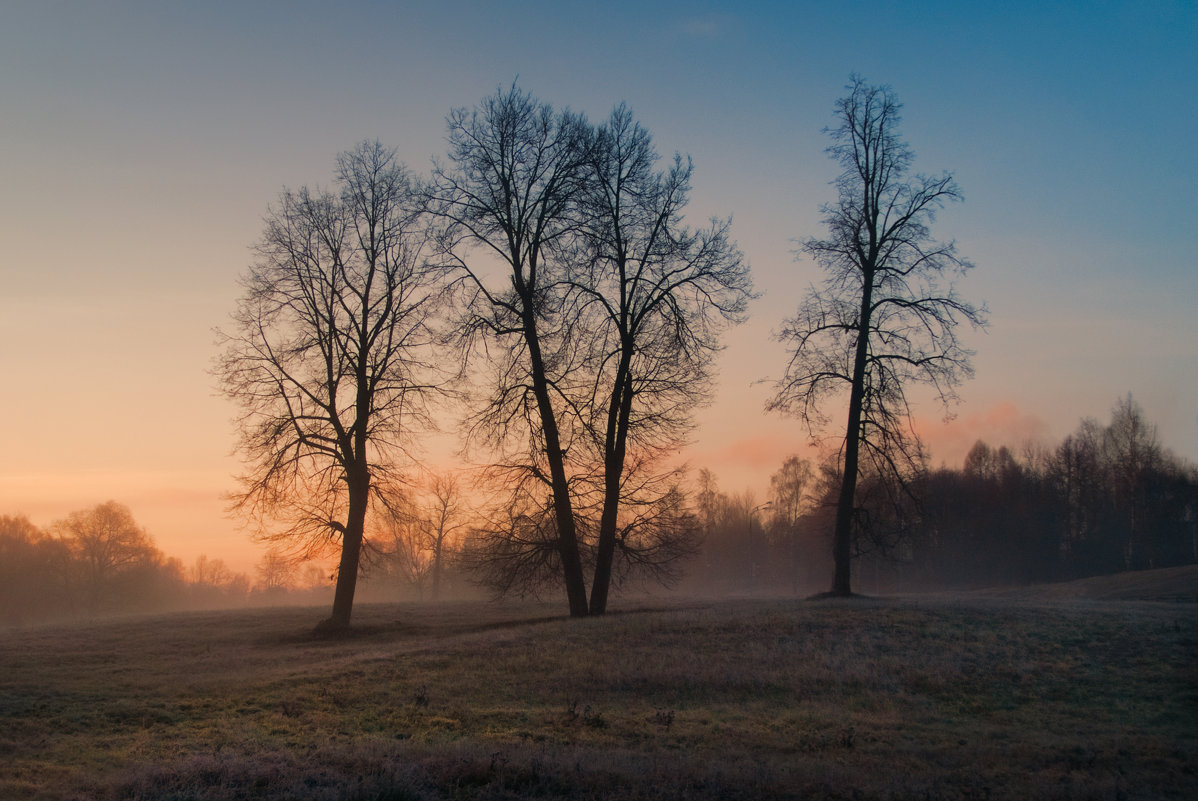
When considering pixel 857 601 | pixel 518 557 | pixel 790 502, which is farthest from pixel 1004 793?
pixel 790 502

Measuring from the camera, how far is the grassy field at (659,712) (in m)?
8.24

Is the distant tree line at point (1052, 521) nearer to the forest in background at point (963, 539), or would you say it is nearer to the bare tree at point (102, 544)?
the forest in background at point (963, 539)

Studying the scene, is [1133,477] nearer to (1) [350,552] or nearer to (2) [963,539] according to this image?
(2) [963,539]

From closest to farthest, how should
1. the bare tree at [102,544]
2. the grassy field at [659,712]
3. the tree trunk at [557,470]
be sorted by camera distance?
the grassy field at [659,712] → the tree trunk at [557,470] → the bare tree at [102,544]

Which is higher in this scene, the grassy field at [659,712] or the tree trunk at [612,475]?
the tree trunk at [612,475]

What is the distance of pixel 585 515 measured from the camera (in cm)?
2488

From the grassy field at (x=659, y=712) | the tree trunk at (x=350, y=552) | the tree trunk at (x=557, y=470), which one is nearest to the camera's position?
the grassy field at (x=659, y=712)

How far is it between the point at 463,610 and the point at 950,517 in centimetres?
5622

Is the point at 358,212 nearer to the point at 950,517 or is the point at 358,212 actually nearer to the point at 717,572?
the point at 950,517

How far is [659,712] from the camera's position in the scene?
11477 mm

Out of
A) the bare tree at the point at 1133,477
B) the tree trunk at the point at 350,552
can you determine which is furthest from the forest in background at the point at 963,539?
the tree trunk at the point at 350,552


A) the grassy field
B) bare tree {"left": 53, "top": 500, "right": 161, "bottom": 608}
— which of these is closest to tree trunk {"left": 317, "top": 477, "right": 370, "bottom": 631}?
the grassy field

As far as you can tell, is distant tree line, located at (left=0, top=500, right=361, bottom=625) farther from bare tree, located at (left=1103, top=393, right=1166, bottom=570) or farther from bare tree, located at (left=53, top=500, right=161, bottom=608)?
bare tree, located at (left=1103, top=393, right=1166, bottom=570)

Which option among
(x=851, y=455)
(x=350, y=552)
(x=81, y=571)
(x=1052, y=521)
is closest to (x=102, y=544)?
(x=81, y=571)
